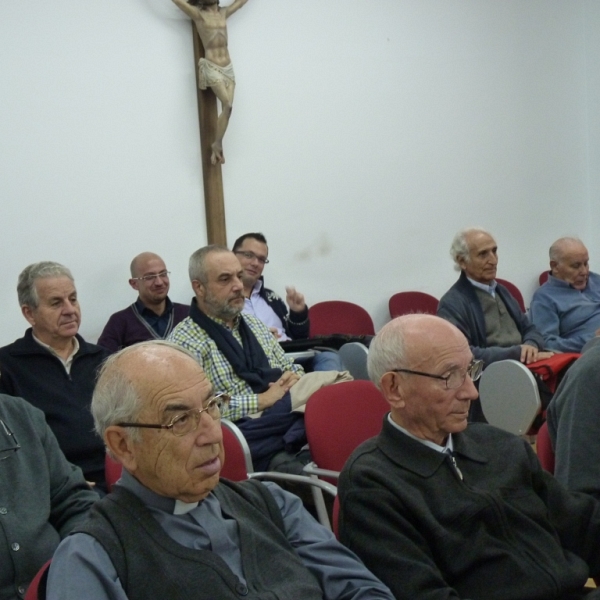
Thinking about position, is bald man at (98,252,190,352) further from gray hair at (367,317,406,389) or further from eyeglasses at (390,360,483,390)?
eyeglasses at (390,360,483,390)

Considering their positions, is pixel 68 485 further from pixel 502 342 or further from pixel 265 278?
pixel 265 278

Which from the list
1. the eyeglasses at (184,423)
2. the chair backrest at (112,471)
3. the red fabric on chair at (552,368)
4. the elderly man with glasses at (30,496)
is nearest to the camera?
the eyeglasses at (184,423)

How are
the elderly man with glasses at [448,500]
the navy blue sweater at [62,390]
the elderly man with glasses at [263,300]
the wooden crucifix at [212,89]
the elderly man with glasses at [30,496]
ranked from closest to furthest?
1. the elderly man with glasses at [448,500]
2. the elderly man with glasses at [30,496]
3. the navy blue sweater at [62,390]
4. the elderly man with glasses at [263,300]
5. the wooden crucifix at [212,89]

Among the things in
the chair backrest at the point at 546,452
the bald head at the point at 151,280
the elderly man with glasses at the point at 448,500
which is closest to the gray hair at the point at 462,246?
the bald head at the point at 151,280

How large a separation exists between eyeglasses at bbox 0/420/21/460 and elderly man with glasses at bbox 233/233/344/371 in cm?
270

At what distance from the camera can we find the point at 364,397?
3074mm

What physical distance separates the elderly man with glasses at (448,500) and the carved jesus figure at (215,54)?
323 cm

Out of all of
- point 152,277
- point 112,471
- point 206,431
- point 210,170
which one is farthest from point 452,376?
point 210,170

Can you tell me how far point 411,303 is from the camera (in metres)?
5.92

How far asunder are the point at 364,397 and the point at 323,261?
278 cm

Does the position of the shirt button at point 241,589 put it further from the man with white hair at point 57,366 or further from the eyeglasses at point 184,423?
the man with white hair at point 57,366

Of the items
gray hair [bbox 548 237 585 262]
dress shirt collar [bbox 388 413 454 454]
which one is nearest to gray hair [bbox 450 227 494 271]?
gray hair [bbox 548 237 585 262]

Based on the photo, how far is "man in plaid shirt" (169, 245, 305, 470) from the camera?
11.2ft

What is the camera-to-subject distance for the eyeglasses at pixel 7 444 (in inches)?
84.1
